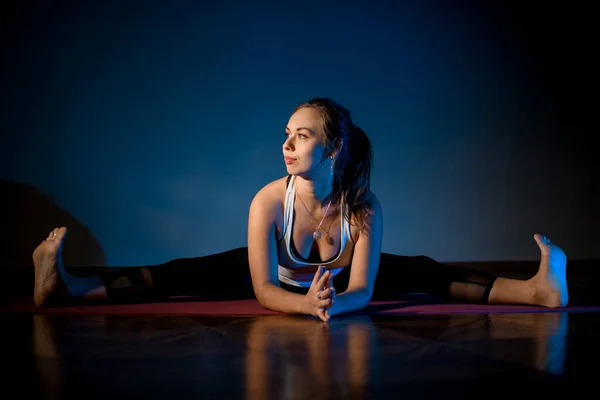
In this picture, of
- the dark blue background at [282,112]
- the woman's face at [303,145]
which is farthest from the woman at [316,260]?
the dark blue background at [282,112]

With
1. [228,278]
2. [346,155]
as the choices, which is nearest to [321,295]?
[346,155]

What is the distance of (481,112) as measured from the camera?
13.3 feet

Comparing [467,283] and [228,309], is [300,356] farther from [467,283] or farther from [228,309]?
[467,283]

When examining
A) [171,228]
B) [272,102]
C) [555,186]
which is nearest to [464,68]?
[555,186]

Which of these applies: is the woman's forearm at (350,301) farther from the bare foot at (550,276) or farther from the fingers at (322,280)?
the bare foot at (550,276)

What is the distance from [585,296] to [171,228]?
235 centimetres

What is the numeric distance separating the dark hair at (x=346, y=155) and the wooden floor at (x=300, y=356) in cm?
43

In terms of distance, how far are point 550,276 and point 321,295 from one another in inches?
37.3

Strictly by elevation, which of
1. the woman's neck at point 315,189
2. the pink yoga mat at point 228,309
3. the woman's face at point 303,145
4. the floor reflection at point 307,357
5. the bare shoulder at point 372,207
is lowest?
the floor reflection at point 307,357

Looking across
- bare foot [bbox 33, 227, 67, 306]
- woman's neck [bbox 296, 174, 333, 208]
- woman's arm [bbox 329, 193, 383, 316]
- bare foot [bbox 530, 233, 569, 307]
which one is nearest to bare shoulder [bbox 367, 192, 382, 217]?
woman's arm [bbox 329, 193, 383, 316]

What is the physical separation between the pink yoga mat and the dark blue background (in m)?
1.39

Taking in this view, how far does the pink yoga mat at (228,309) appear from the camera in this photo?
229 cm

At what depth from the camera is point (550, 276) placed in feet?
7.64

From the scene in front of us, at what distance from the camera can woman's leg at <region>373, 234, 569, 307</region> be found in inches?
92.2
